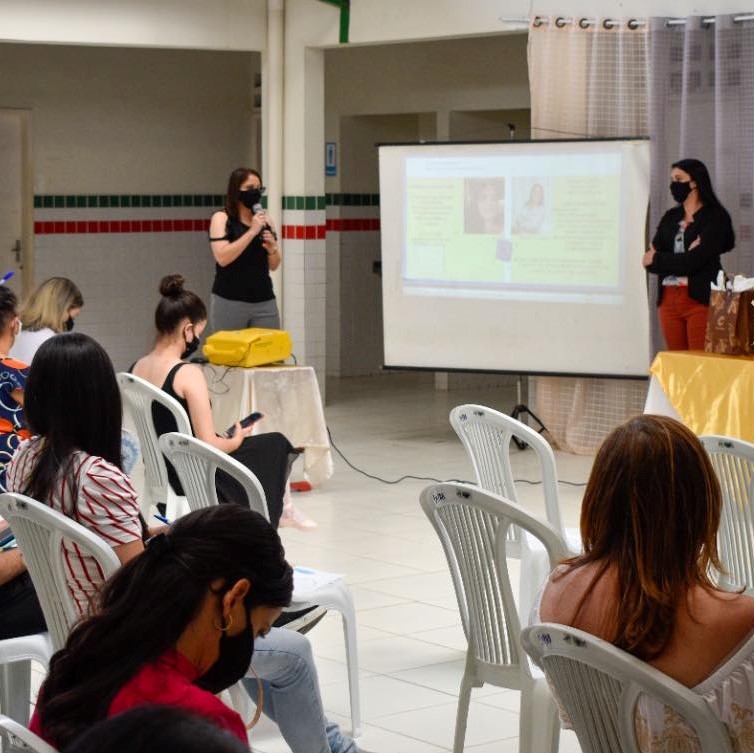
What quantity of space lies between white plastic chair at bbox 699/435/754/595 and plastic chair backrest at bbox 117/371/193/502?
80.1 inches

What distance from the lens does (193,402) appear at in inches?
221

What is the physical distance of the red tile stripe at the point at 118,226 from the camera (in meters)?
11.8

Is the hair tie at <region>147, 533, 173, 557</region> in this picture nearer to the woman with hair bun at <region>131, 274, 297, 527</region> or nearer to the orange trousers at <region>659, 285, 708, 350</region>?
the woman with hair bun at <region>131, 274, 297, 527</region>

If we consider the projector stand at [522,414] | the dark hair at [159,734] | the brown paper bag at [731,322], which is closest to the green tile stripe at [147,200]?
the projector stand at [522,414]

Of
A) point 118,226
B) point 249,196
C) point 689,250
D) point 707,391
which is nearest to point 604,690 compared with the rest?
point 707,391

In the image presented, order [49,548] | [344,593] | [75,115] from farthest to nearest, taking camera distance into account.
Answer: [75,115] → [344,593] → [49,548]

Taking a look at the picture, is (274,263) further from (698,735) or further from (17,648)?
(698,735)

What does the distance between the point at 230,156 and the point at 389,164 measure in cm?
379

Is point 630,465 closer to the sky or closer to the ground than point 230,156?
closer to the ground

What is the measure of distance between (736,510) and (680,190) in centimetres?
405

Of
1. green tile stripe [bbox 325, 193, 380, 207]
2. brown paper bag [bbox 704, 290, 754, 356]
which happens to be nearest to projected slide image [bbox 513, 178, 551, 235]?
brown paper bag [bbox 704, 290, 754, 356]

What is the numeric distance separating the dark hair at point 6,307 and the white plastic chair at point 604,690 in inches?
104

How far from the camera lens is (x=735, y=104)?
25.9 ft

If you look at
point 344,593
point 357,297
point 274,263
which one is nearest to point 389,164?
point 274,263
